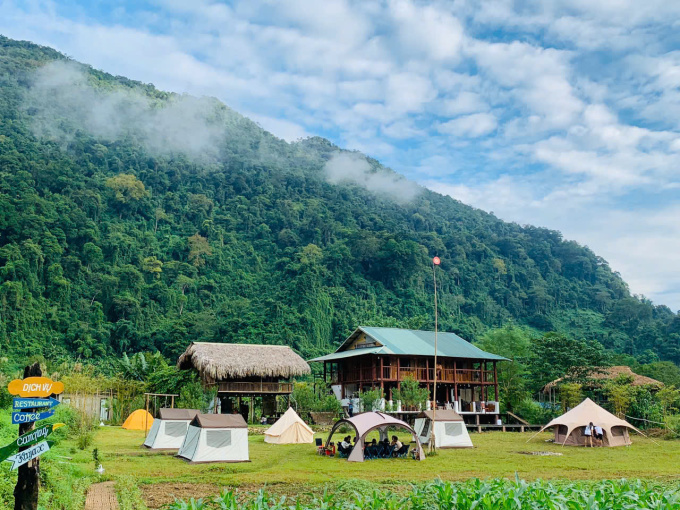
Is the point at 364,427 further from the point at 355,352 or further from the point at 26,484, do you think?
the point at 355,352

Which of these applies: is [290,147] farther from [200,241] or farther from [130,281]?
[130,281]

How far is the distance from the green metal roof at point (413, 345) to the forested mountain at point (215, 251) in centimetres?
1505

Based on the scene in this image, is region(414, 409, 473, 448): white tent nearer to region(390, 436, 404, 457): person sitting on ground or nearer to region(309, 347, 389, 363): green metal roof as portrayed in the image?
region(390, 436, 404, 457): person sitting on ground

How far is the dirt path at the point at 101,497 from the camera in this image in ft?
32.7

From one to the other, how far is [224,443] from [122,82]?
113 metres

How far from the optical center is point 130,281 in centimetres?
5928

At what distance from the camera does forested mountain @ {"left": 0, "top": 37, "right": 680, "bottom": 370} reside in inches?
2128

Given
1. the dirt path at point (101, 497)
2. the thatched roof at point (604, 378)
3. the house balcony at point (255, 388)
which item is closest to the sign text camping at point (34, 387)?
the dirt path at point (101, 497)

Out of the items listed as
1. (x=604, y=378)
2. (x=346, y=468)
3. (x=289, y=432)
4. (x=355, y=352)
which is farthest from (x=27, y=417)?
(x=604, y=378)

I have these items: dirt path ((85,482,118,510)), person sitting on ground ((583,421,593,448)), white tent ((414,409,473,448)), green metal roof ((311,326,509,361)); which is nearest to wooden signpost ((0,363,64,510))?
dirt path ((85,482,118,510))

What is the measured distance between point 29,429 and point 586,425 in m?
21.6

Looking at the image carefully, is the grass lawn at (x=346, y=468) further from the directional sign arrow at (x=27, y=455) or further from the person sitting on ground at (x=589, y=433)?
the directional sign arrow at (x=27, y=455)

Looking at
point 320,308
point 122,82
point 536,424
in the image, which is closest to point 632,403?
point 536,424

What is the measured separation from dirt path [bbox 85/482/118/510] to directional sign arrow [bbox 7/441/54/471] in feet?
14.5
